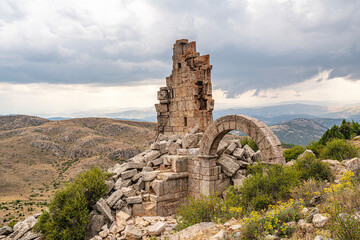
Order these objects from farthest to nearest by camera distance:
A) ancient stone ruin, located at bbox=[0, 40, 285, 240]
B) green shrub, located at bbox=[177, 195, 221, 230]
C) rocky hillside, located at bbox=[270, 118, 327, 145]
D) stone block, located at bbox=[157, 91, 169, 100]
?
rocky hillside, located at bbox=[270, 118, 327, 145], stone block, located at bbox=[157, 91, 169, 100], ancient stone ruin, located at bbox=[0, 40, 285, 240], green shrub, located at bbox=[177, 195, 221, 230]

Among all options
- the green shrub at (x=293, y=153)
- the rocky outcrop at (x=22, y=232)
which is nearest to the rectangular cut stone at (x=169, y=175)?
the rocky outcrop at (x=22, y=232)

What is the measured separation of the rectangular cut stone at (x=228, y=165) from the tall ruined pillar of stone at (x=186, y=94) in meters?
2.79

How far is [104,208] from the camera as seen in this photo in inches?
372

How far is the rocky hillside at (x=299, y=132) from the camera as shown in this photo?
330 ft

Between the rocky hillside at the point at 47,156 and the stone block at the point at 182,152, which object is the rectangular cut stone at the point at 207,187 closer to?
the stone block at the point at 182,152

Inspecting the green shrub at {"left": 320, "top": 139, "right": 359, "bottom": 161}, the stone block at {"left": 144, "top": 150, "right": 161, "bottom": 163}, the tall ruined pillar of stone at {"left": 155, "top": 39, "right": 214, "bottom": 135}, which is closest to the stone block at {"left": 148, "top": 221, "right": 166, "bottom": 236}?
the stone block at {"left": 144, "top": 150, "right": 161, "bottom": 163}

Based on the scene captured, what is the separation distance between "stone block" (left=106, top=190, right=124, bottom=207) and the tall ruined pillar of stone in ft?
16.8

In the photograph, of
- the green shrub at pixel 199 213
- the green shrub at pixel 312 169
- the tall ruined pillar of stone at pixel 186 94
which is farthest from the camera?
the tall ruined pillar of stone at pixel 186 94

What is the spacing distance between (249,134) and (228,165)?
2.11 m

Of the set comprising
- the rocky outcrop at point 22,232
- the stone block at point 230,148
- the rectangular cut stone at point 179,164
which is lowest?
the rocky outcrop at point 22,232

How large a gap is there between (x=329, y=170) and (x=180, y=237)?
5.26 meters

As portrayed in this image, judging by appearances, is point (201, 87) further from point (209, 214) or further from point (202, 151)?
point (209, 214)

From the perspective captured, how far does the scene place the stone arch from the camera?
26.9 feet

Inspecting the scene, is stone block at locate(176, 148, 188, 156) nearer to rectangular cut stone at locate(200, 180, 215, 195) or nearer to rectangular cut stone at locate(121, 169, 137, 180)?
rectangular cut stone at locate(200, 180, 215, 195)
